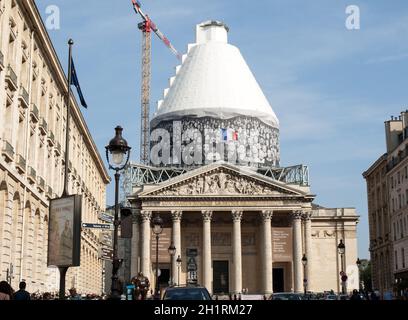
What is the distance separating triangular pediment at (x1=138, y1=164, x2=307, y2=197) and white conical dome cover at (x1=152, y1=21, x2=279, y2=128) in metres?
15.8

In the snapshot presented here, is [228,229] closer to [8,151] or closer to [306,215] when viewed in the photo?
[306,215]

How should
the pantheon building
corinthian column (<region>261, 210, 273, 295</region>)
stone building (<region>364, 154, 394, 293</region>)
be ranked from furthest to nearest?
1. the pantheon building
2. corinthian column (<region>261, 210, 273, 295</region>)
3. stone building (<region>364, 154, 394, 293</region>)

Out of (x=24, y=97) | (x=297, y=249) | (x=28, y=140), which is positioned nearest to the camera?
(x=24, y=97)

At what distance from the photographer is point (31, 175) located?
3092 cm

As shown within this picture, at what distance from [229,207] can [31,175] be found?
153 feet

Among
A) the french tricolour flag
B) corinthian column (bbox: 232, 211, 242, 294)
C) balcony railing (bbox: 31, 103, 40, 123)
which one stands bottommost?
corinthian column (bbox: 232, 211, 242, 294)

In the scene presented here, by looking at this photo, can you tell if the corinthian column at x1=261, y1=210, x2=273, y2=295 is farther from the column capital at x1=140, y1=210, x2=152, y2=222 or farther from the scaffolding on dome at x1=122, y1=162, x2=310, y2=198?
the column capital at x1=140, y1=210, x2=152, y2=222

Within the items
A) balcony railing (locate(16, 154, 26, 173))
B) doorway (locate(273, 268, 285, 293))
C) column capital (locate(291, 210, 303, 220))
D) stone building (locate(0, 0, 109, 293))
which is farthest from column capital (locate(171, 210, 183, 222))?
balcony railing (locate(16, 154, 26, 173))

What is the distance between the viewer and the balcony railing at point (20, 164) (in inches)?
1108

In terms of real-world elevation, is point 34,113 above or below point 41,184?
above

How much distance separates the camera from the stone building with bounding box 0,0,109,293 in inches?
1033

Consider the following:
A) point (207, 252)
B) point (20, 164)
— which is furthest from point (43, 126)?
point (207, 252)

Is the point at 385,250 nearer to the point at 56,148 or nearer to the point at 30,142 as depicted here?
the point at 56,148
